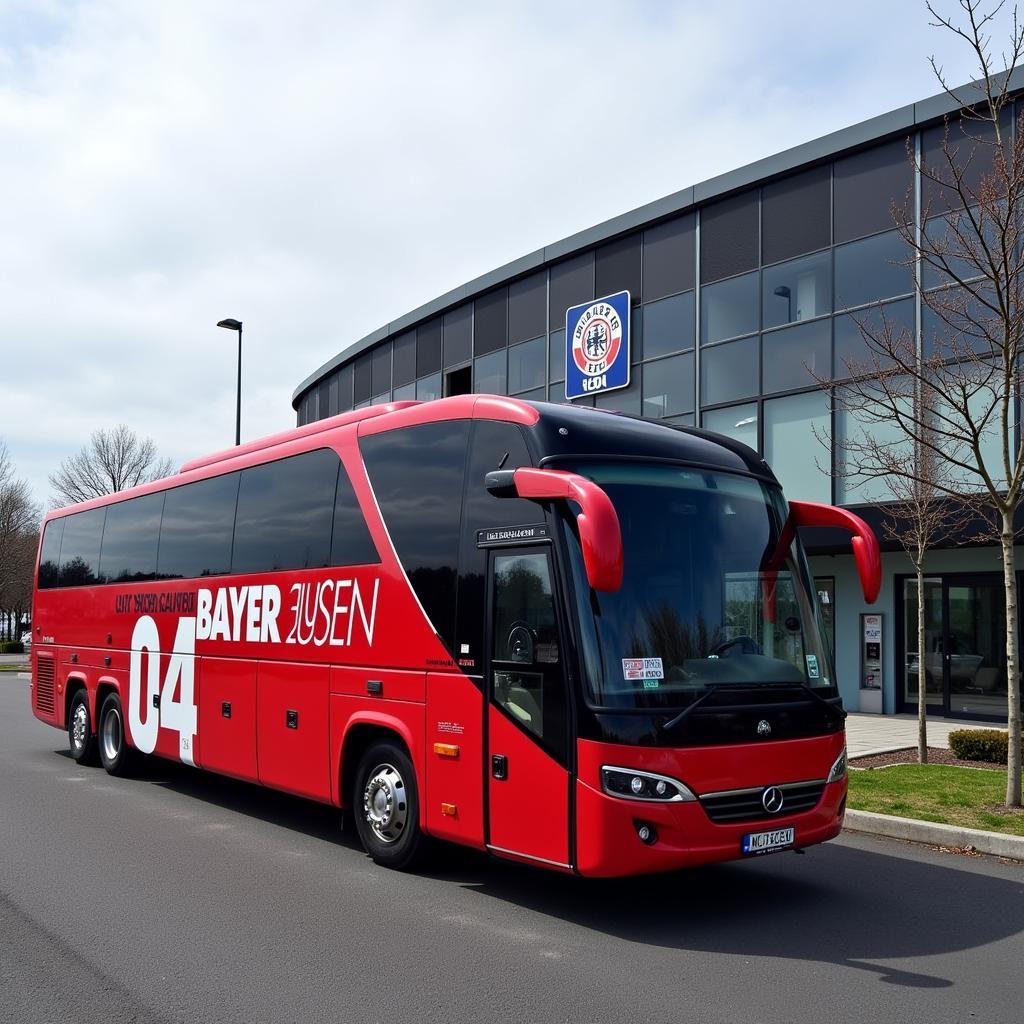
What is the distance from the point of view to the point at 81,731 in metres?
13.8

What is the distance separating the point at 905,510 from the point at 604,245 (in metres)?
13.8

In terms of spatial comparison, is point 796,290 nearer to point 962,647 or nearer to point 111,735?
point 962,647

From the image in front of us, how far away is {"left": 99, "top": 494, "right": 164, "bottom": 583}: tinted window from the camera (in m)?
12.3

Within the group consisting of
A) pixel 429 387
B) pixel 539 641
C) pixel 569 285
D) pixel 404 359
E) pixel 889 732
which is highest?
pixel 569 285

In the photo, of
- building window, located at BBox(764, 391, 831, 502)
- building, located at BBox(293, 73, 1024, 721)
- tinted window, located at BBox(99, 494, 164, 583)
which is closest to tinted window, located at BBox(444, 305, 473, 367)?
building, located at BBox(293, 73, 1024, 721)

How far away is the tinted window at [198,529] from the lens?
10695 millimetres

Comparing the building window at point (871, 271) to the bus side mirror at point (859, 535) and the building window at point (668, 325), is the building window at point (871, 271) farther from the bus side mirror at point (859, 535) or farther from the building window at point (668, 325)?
the bus side mirror at point (859, 535)

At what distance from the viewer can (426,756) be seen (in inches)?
290

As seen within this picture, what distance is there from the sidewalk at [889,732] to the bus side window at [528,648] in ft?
29.9

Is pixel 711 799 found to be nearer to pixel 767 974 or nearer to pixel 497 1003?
pixel 767 974

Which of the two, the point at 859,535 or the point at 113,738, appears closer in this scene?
the point at 859,535

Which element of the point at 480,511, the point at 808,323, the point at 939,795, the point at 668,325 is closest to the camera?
the point at 480,511

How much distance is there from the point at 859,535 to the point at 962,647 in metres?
14.4

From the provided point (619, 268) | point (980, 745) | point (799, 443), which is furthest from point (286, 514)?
point (619, 268)
